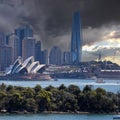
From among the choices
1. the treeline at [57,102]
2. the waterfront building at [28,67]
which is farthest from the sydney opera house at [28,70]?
the treeline at [57,102]

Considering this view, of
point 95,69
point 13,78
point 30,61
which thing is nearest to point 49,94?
point 30,61

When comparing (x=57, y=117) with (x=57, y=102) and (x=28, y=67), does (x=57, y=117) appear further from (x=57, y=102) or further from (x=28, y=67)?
(x=28, y=67)

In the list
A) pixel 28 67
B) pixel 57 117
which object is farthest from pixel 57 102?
pixel 28 67

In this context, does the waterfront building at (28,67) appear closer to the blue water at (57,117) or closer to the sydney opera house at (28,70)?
the sydney opera house at (28,70)

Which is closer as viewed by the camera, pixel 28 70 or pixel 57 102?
pixel 57 102

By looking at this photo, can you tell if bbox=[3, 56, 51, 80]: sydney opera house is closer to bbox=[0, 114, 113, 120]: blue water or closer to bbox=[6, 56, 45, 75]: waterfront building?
bbox=[6, 56, 45, 75]: waterfront building

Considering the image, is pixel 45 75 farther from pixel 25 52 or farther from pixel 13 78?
pixel 25 52

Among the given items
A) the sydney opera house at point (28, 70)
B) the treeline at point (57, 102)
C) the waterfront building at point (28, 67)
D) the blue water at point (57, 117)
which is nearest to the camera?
the blue water at point (57, 117)

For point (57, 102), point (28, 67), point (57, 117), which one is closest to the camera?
point (57, 117)
